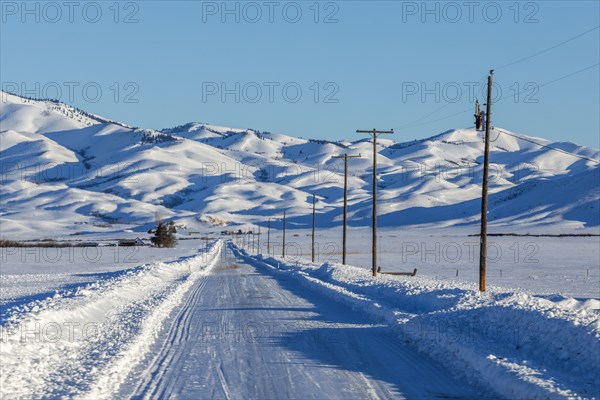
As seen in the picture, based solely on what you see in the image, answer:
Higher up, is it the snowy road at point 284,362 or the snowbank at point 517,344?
the snowbank at point 517,344

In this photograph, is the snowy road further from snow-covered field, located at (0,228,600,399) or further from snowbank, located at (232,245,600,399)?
snowbank, located at (232,245,600,399)

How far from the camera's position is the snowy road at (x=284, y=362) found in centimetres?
1109

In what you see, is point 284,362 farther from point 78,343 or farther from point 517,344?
point 78,343

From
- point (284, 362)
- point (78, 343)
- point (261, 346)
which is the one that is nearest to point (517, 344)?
point (284, 362)

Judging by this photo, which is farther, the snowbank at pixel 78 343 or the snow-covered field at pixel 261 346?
the snowbank at pixel 78 343

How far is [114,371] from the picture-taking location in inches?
485

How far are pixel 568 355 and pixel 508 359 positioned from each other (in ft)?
3.24

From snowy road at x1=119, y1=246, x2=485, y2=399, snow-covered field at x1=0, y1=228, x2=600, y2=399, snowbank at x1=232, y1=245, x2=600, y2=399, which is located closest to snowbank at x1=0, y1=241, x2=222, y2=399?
snow-covered field at x1=0, y1=228, x2=600, y2=399

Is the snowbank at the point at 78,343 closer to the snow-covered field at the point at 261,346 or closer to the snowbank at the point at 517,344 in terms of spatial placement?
the snow-covered field at the point at 261,346

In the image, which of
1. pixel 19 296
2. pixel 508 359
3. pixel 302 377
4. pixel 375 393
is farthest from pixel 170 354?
pixel 19 296

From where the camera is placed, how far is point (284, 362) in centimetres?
1342

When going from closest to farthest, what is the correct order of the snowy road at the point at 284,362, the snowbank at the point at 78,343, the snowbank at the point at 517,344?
the snowbank at the point at 517,344 → the snowy road at the point at 284,362 → the snowbank at the point at 78,343

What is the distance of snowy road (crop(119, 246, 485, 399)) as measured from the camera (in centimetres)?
1109

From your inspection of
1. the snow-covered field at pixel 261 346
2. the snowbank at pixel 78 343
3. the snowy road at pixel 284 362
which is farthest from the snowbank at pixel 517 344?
the snowbank at pixel 78 343
